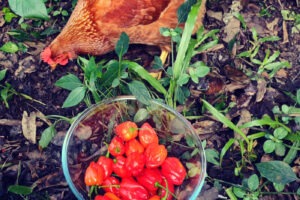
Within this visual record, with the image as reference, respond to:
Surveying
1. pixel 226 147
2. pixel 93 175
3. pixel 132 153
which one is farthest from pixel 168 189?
pixel 226 147

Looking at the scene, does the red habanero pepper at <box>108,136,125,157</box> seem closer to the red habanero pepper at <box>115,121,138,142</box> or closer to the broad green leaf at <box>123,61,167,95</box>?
the red habanero pepper at <box>115,121,138,142</box>

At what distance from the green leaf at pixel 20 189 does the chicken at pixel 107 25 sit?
2.03 feet

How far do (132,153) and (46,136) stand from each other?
477 mm

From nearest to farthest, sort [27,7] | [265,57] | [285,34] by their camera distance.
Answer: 1. [27,7]
2. [265,57]
3. [285,34]

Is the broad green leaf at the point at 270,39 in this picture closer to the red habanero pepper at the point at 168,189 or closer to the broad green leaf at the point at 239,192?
the broad green leaf at the point at 239,192

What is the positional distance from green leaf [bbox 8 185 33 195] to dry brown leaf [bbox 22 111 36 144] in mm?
257

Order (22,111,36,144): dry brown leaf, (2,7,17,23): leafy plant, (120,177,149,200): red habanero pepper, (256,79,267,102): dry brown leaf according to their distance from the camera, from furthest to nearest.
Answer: (2,7,17,23): leafy plant → (256,79,267,102): dry brown leaf → (22,111,36,144): dry brown leaf → (120,177,149,200): red habanero pepper

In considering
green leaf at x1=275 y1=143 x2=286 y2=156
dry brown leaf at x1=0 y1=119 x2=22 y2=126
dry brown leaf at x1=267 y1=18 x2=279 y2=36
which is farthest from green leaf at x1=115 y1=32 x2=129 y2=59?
dry brown leaf at x1=267 y1=18 x2=279 y2=36

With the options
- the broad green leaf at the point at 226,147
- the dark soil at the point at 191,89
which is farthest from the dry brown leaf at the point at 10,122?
the broad green leaf at the point at 226,147

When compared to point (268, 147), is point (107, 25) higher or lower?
higher

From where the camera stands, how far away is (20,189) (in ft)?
5.45

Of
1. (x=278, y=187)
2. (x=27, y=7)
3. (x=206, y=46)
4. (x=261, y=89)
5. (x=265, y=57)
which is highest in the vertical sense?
(x=27, y=7)

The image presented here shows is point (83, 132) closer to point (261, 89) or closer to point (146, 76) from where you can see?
point (146, 76)

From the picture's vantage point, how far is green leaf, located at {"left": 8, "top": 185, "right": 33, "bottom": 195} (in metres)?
1.64
